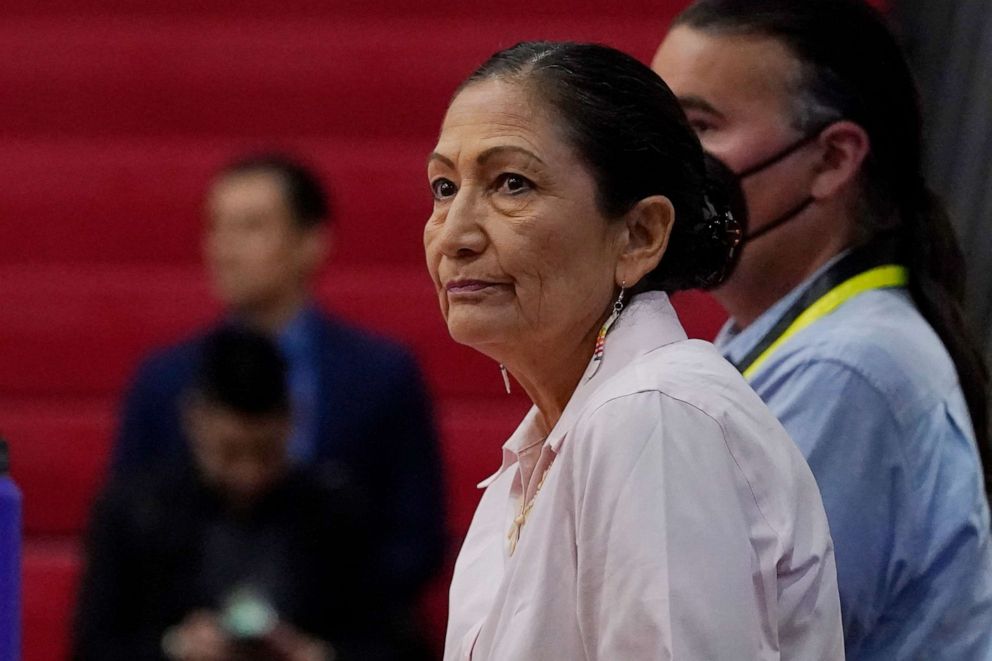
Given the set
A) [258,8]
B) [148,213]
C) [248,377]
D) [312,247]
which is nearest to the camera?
[248,377]

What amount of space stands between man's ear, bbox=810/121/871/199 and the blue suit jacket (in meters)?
1.25

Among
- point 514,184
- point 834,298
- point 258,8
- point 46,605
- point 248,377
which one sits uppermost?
point 514,184

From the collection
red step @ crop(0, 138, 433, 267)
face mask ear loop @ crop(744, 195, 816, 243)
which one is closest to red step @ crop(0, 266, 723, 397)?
red step @ crop(0, 138, 433, 267)

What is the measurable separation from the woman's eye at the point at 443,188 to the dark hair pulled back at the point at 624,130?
3.0 inches

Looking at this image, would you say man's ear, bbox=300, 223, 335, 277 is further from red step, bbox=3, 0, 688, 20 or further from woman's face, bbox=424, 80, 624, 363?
woman's face, bbox=424, 80, 624, 363

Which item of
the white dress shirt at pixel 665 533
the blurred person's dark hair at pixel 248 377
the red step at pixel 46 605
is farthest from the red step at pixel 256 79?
the white dress shirt at pixel 665 533

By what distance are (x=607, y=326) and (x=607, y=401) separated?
0.13m

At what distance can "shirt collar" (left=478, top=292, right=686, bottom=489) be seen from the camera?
1262 millimetres

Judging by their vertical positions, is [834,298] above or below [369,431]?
above

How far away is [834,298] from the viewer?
1.75 m

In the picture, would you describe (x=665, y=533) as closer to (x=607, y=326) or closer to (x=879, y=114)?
(x=607, y=326)

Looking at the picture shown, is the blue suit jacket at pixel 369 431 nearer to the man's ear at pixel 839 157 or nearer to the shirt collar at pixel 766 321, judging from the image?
the shirt collar at pixel 766 321

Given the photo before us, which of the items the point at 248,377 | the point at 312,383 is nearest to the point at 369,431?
the point at 312,383

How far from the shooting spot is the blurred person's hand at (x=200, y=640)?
266 centimetres
